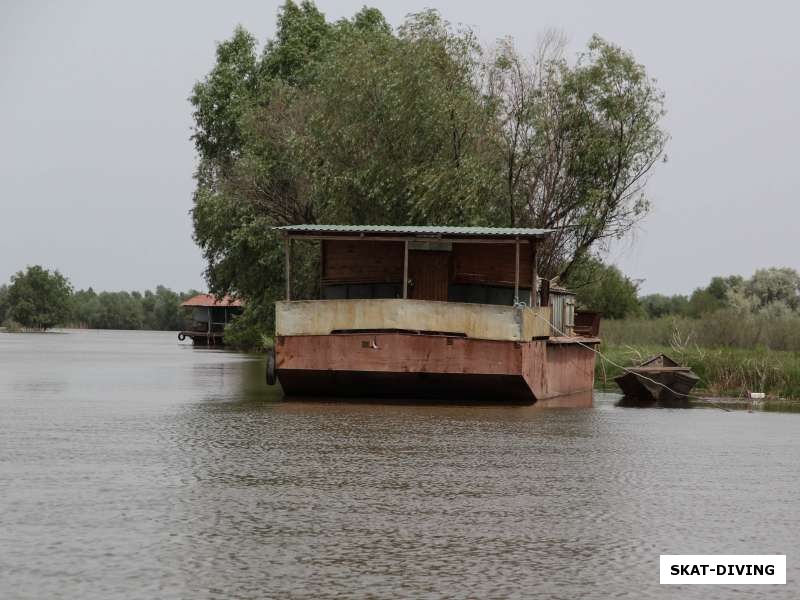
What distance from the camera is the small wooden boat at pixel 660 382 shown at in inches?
1180

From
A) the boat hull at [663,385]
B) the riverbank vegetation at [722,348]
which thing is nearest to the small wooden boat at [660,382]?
the boat hull at [663,385]

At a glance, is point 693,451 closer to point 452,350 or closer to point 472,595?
point 452,350

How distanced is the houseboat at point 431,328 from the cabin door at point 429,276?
0.02 metres

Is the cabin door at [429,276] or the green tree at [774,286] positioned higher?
the green tree at [774,286]

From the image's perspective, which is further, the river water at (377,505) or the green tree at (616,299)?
the green tree at (616,299)

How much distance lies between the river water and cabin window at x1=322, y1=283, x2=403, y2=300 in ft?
24.4

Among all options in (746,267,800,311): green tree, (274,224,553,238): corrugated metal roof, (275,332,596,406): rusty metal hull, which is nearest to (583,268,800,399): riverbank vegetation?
(275,332,596,406): rusty metal hull

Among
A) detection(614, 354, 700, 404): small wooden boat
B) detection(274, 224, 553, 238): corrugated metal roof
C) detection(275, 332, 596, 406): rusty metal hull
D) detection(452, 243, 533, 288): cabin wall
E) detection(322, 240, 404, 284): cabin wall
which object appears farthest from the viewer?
detection(614, 354, 700, 404): small wooden boat

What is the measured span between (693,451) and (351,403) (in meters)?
9.09

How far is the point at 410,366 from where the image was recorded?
79.2 feet

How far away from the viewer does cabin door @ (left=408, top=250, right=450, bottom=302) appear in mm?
27594

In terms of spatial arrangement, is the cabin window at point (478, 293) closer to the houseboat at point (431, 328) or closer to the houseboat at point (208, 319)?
the houseboat at point (431, 328)

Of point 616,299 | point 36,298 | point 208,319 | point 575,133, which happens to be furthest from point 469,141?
point 36,298

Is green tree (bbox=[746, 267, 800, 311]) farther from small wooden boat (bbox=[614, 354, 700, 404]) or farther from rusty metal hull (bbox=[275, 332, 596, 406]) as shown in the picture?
rusty metal hull (bbox=[275, 332, 596, 406])
